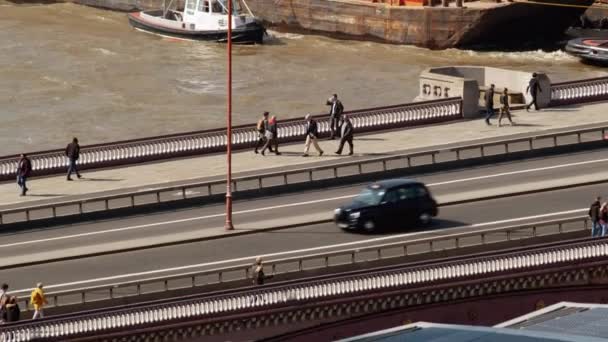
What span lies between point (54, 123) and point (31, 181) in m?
20.3

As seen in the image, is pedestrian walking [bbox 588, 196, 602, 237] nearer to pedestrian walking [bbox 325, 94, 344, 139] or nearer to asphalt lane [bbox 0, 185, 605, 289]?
asphalt lane [bbox 0, 185, 605, 289]

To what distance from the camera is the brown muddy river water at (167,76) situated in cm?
6794

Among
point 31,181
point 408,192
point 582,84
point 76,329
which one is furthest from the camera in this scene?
point 582,84

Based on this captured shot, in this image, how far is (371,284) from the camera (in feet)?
115

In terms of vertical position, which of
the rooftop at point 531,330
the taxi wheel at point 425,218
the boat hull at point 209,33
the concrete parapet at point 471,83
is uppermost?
the rooftop at point 531,330

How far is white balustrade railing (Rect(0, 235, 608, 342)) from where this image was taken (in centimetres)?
3341

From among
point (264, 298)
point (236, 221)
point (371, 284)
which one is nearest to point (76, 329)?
point (264, 298)

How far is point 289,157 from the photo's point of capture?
1919 inches

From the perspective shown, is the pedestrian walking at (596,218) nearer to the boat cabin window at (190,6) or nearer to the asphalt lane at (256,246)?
the asphalt lane at (256,246)

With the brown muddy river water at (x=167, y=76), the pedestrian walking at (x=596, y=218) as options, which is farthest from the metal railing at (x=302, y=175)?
the brown muddy river water at (x=167, y=76)

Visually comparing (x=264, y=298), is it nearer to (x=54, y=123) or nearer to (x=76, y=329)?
(x=76, y=329)

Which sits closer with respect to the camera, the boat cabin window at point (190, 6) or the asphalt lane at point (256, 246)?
the asphalt lane at point (256, 246)

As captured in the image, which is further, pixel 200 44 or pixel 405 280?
pixel 200 44

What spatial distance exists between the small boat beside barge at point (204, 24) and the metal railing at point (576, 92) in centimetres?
3200
